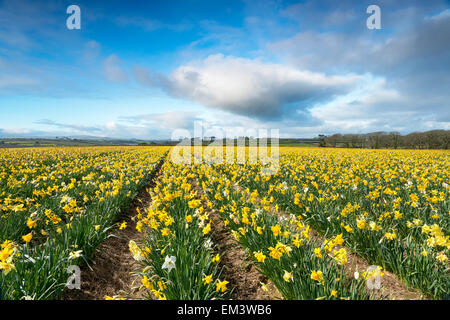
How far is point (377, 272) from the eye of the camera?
202 centimetres

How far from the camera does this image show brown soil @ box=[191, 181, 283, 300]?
117 inches

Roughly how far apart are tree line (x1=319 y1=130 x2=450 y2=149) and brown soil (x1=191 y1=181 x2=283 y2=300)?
74.7 meters

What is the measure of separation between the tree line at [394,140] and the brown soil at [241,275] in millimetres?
74717

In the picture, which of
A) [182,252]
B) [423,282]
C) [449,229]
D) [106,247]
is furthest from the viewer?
[106,247]

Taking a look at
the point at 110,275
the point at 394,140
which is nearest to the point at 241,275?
the point at 110,275

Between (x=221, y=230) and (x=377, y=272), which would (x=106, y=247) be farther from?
(x=377, y=272)

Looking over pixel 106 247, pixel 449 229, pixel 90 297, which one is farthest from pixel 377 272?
pixel 106 247

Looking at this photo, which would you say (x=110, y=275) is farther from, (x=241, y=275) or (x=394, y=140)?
(x=394, y=140)

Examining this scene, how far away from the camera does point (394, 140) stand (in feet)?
202

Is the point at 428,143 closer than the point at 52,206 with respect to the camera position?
No

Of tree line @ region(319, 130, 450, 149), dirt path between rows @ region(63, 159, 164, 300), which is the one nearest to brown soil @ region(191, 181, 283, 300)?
dirt path between rows @ region(63, 159, 164, 300)

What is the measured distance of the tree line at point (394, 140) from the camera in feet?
184

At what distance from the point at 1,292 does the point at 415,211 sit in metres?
6.81
